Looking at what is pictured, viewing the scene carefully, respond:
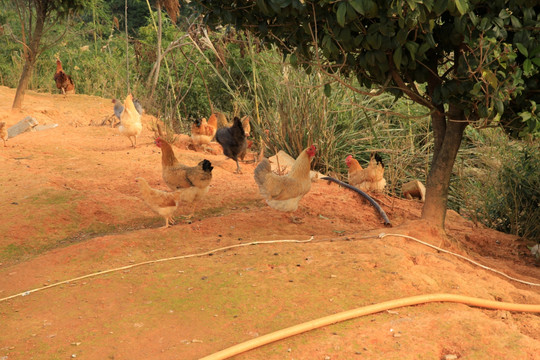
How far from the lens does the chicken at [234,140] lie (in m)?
7.65

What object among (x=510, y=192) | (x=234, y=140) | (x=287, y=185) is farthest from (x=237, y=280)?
(x=234, y=140)

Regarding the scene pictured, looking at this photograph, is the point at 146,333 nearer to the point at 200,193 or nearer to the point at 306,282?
the point at 306,282

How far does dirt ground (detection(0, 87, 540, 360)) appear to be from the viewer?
275cm

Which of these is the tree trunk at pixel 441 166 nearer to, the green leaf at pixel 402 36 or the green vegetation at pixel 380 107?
the green vegetation at pixel 380 107

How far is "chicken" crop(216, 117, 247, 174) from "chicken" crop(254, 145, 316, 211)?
2235 mm

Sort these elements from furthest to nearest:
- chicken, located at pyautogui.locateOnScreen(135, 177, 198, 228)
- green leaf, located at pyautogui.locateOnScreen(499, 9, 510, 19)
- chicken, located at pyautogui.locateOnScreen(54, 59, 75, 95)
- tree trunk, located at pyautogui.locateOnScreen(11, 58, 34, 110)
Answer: chicken, located at pyautogui.locateOnScreen(54, 59, 75, 95) < tree trunk, located at pyautogui.locateOnScreen(11, 58, 34, 110) < chicken, located at pyautogui.locateOnScreen(135, 177, 198, 228) < green leaf, located at pyautogui.locateOnScreen(499, 9, 510, 19)

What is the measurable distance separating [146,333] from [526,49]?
2.82 meters

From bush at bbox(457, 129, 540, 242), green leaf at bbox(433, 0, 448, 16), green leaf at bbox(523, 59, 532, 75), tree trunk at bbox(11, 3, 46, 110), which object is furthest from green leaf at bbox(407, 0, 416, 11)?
tree trunk at bbox(11, 3, 46, 110)

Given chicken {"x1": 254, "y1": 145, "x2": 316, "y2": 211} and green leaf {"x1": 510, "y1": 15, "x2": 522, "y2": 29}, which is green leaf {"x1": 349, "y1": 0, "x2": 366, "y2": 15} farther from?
chicken {"x1": 254, "y1": 145, "x2": 316, "y2": 211}

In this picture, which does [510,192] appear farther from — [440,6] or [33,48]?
[33,48]

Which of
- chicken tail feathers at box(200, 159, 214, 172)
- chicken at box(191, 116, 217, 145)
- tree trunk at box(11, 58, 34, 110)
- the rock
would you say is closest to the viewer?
chicken tail feathers at box(200, 159, 214, 172)

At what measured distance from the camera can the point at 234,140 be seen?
7648 mm

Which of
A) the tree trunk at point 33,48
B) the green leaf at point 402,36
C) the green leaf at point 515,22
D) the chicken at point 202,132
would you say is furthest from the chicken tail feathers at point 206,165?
the tree trunk at point 33,48

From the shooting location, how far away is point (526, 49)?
10.7 ft
